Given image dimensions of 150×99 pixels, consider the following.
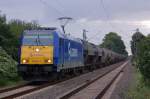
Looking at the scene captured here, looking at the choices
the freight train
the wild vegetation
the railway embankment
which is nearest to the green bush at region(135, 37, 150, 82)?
the railway embankment

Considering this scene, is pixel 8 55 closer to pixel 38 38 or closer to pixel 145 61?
pixel 38 38

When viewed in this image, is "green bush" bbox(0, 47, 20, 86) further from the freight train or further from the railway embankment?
the railway embankment

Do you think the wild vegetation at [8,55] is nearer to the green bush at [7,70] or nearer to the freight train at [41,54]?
the green bush at [7,70]

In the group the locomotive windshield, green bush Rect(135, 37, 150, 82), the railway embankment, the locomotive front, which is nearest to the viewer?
the railway embankment

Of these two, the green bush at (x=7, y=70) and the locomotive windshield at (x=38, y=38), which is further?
the green bush at (x=7, y=70)

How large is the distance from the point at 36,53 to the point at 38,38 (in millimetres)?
996

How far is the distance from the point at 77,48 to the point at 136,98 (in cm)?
2289

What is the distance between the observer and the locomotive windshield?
31219mm

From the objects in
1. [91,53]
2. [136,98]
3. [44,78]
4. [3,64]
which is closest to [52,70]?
[44,78]

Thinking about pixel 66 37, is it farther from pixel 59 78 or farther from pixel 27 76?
pixel 27 76

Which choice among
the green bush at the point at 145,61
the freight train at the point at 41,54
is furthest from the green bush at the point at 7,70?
the green bush at the point at 145,61

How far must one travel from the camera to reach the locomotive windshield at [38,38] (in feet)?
102

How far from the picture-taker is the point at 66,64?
35.0m

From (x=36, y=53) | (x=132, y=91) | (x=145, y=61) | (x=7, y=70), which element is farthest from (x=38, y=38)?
(x=132, y=91)
